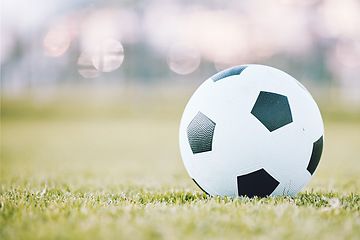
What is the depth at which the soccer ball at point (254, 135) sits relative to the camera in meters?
2.84

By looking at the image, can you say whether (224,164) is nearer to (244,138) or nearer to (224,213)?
(244,138)

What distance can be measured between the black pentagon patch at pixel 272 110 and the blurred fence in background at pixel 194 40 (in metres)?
17.8

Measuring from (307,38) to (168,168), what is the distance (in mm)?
18252

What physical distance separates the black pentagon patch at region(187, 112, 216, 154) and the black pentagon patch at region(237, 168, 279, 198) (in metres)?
0.39

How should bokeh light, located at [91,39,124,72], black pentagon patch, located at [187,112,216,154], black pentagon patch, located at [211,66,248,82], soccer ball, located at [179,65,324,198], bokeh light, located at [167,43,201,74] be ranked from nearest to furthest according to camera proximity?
soccer ball, located at [179,65,324,198]
black pentagon patch, located at [187,112,216,154]
black pentagon patch, located at [211,66,248,82]
bokeh light, located at [91,39,124,72]
bokeh light, located at [167,43,201,74]

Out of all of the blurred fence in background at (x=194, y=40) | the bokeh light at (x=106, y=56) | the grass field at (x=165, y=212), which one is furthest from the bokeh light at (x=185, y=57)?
the grass field at (x=165, y=212)

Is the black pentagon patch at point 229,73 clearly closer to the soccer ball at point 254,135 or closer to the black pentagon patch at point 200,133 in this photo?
the soccer ball at point 254,135

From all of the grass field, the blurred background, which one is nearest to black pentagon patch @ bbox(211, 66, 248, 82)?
the grass field

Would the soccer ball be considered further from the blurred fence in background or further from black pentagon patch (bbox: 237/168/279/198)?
the blurred fence in background

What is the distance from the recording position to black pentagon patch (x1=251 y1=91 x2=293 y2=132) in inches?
112

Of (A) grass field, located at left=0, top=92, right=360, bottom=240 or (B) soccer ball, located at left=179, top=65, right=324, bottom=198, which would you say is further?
(B) soccer ball, located at left=179, top=65, right=324, bottom=198

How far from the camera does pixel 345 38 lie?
68.3ft

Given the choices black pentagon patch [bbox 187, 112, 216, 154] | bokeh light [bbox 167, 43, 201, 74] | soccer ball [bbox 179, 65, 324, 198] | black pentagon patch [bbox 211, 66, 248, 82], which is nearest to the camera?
soccer ball [bbox 179, 65, 324, 198]

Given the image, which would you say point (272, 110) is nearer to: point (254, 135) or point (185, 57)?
point (254, 135)
